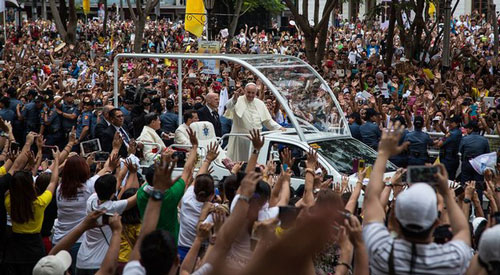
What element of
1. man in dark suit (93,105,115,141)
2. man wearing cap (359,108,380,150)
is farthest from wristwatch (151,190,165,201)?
man wearing cap (359,108,380,150)

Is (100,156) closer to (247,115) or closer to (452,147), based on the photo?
(247,115)

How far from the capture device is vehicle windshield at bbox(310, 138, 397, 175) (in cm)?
1108

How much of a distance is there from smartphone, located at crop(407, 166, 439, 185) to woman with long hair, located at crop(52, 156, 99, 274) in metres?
3.53

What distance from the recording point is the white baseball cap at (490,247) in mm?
3982

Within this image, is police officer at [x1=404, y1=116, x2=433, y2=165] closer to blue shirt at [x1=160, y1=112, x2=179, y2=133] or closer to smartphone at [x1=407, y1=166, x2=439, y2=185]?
blue shirt at [x1=160, y1=112, x2=179, y2=133]

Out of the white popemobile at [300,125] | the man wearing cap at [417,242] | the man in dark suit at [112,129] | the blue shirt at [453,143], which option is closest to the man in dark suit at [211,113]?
the white popemobile at [300,125]

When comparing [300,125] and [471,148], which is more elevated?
[300,125]

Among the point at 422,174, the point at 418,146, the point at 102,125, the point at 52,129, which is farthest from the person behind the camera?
the point at 52,129

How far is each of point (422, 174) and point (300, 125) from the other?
26.8 feet

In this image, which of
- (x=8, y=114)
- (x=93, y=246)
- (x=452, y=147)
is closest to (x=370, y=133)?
(x=452, y=147)

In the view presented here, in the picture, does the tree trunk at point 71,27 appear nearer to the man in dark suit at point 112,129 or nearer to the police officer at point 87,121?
the police officer at point 87,121

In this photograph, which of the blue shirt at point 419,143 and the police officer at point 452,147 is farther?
the police officer at point 452,147

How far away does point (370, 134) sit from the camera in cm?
1325

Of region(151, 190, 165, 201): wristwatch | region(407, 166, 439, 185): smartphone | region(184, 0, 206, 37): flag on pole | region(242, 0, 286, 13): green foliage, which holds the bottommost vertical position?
region(151, 190, 165, 201): wristwatch
